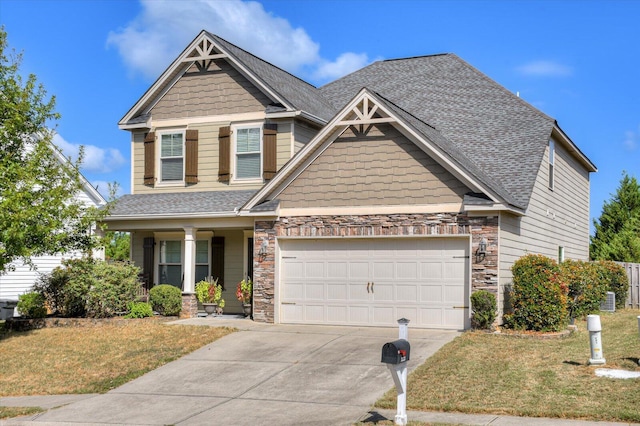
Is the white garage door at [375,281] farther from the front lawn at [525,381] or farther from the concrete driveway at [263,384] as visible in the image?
the front lawn at [525,381]

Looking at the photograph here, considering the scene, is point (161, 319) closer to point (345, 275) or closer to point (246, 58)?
point (345, 275)

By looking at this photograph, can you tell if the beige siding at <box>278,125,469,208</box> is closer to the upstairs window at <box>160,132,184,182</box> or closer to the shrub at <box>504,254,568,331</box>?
the shrub at <box>504,254,568,331</box>

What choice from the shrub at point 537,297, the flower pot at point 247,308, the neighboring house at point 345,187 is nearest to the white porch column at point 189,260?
the neighboring house at point 345,187

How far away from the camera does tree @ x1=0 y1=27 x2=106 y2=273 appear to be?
18.7 metres

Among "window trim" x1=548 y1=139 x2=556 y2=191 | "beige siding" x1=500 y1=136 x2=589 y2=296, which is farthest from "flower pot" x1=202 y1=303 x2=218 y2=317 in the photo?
"window trim" x1=548 y1=139 x2=556 y2=191

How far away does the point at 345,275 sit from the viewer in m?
19.9

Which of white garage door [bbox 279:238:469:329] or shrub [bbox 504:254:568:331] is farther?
white garage door [bbox 279:238:469:329]

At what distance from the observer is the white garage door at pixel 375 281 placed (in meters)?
18.7

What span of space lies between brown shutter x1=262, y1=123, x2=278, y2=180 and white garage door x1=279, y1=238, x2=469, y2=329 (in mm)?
3136

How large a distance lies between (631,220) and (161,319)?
23.6 meters

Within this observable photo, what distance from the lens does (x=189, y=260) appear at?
22.5 meters

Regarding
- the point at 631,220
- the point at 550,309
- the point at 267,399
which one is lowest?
the point at 267,399

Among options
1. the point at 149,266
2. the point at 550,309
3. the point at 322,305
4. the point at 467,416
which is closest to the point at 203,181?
the point at 149,266

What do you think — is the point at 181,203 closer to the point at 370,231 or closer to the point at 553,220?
the point at 370,231
